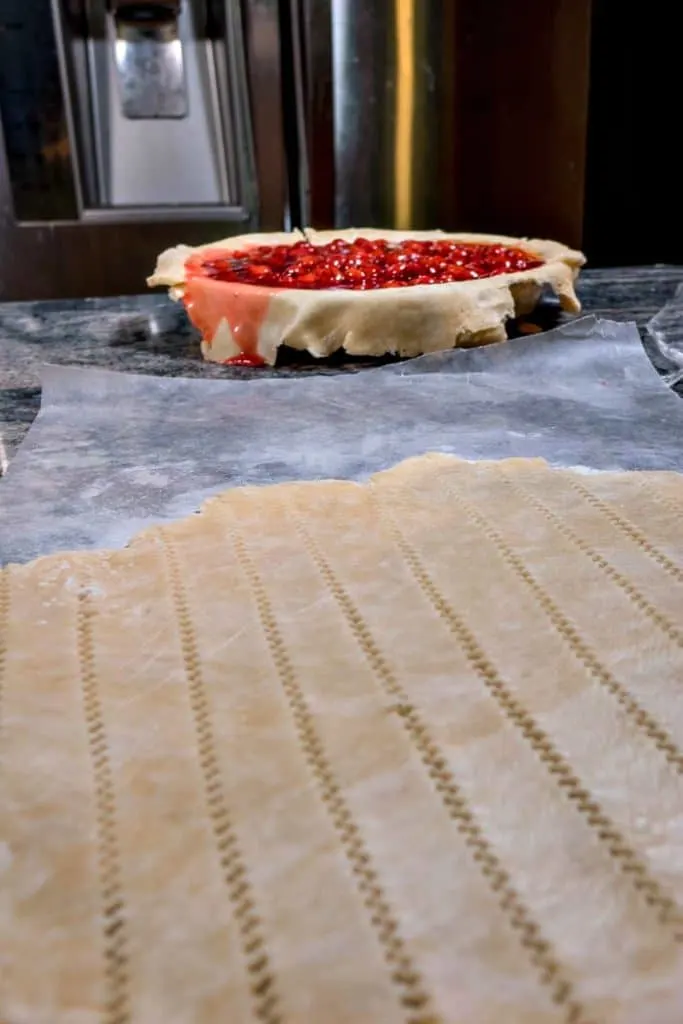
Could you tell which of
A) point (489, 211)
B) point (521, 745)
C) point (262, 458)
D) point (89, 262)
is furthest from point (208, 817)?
point (489, 211)

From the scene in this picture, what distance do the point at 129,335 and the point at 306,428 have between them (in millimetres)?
616

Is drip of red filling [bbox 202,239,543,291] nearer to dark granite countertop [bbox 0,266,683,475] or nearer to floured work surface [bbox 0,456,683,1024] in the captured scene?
dark granite countertop [bbox 0,266,683,475]

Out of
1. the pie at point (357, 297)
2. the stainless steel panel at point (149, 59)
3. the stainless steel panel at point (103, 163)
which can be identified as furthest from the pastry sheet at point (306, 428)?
the stainless steel panel at point (149, 59)

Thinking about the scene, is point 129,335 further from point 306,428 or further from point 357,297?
point 306,428

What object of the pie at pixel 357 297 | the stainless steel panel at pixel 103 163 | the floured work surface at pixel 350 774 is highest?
the stainless steel panel at pixel 103 163

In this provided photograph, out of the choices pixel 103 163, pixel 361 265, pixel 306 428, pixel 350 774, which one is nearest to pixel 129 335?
pixel 361 265

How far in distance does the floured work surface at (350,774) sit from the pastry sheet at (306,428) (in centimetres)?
21

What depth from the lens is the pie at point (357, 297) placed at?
1.41m

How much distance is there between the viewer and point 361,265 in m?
1.54

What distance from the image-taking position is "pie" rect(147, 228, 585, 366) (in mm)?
1412

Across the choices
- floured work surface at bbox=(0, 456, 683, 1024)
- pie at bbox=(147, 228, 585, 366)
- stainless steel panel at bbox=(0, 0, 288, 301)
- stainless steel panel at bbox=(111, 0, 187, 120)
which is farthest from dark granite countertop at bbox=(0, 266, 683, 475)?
stainless steel panel at bbox=(111, 0, 187, 120)

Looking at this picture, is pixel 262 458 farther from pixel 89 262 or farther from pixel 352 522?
pixel 89 262

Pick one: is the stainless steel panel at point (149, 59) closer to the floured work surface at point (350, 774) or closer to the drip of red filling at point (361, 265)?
the drip of red filling at point (361, 265)

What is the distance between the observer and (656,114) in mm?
2850
